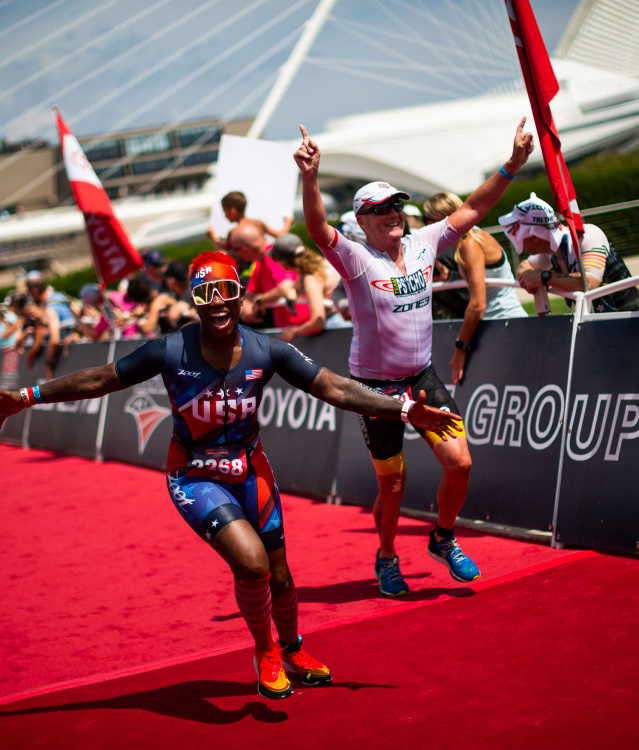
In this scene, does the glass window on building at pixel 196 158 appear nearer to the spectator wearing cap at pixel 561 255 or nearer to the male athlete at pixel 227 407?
the spectator wearing cap at pixel 561 255

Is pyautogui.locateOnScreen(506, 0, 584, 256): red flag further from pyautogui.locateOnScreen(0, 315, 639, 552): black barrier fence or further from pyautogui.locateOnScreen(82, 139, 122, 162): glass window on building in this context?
pyautogui.locateOnScreen(82, 139, 122, 162): glass window on building

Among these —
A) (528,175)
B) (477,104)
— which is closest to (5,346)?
(528,175)

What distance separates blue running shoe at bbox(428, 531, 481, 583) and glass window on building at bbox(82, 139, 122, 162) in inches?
3834

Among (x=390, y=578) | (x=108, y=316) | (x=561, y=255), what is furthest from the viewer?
(x=108, y=316)

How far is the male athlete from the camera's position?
3.74 meters

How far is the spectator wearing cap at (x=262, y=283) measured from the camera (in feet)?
27.2

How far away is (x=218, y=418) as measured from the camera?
3.85 m

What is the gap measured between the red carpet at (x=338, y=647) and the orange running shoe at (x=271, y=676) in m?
0.09

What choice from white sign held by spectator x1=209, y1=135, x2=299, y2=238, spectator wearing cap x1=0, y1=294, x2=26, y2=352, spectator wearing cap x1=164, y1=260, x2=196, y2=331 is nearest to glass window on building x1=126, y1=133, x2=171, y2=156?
spectator wearing cap x1=0, y1=294, x2=26, y2=352

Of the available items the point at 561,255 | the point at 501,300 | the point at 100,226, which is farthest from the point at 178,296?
the point at 561,255

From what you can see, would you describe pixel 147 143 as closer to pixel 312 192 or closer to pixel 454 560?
pixel 312 192

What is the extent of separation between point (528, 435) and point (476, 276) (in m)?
1.19

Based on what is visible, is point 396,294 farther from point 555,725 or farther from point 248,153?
point 248,153

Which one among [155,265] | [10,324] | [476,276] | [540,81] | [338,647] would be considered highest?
[540,81]
